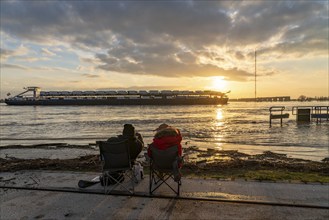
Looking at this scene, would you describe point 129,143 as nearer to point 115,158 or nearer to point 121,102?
point 115,158

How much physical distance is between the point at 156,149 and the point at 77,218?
1.61m

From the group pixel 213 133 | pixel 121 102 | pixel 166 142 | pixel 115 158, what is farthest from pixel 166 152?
pixel 121 102

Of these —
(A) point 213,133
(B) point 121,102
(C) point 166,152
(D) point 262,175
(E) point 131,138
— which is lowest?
(A) point 213,133

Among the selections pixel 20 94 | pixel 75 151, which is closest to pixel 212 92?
pixel 20 94

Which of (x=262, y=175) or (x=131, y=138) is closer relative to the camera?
(x=131, y=138)

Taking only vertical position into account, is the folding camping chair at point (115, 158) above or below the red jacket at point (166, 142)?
below

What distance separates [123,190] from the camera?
5.11 metres

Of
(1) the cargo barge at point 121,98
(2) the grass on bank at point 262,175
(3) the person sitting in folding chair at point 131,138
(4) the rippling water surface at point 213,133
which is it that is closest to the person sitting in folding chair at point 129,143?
(3) the person sitting in folding chair at point 131,138

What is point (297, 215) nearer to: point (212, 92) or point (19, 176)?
point (19, 176)

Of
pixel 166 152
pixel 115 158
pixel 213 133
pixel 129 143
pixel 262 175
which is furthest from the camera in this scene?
pixel 213 133

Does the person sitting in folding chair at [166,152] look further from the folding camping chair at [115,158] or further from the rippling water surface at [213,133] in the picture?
the rippling water surface at [213,133]

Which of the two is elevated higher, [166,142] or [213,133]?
[166,142]

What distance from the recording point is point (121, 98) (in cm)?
12538

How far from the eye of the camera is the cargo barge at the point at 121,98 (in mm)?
119688
